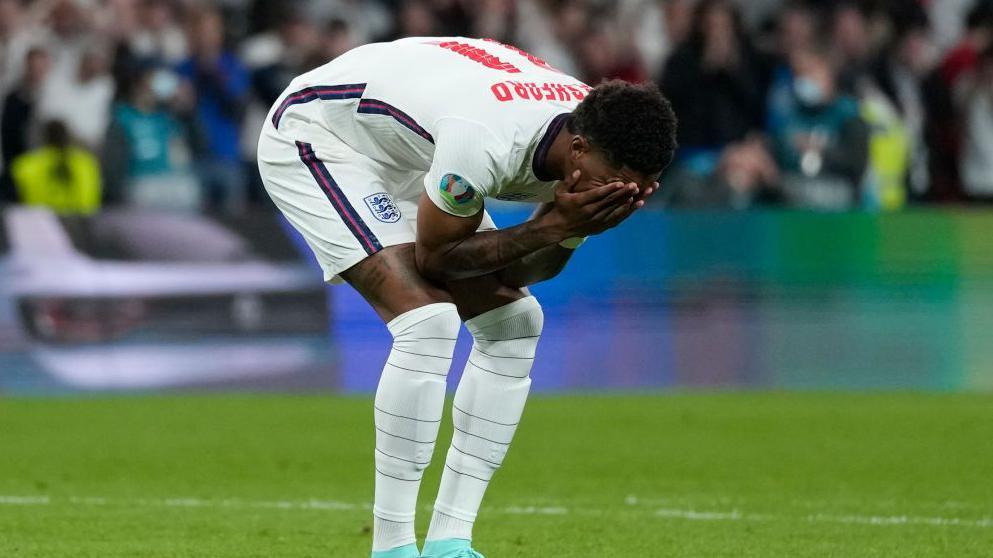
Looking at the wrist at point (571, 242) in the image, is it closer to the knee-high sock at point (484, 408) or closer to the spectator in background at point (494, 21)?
the knee-high sock at point (484, 408)

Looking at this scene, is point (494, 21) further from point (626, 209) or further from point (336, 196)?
point (626, 209)

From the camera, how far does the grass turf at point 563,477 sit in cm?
685

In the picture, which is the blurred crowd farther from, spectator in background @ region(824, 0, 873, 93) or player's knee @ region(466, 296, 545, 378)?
player's knee @ region(466, 296, 545, 378)

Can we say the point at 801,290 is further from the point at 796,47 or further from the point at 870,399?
the point at 796,47

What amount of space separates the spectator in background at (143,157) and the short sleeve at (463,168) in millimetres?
8908

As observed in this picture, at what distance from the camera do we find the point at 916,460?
386 inches

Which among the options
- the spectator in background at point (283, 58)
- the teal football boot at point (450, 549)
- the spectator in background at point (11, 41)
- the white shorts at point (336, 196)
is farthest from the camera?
the spectator in background at point (11, 41)

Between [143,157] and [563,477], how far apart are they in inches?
253

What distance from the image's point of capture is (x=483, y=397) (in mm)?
6031

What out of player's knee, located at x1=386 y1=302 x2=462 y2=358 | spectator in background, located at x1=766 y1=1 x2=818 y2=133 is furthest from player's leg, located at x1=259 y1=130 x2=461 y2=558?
spectator in background, located at x1=766 y1=1 x2=818 y2=133

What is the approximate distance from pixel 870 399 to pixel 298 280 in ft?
15.1

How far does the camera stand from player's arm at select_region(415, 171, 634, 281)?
5391 mm

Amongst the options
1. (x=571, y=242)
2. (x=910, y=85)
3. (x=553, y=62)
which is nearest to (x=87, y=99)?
(x=553, y=62)

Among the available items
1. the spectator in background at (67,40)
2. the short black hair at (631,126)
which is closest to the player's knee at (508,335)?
the short black hair at (631,126)
